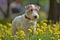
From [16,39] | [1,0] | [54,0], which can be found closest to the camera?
[16,39]

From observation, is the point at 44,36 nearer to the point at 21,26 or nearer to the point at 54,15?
the point at 21,26

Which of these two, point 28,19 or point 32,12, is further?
point 28,19

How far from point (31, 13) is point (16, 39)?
5.87 feet

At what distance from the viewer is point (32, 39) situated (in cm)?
755

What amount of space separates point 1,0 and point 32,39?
24.3 meters

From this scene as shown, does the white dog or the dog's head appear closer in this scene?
the dog's head

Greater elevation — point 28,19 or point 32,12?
point 32,12

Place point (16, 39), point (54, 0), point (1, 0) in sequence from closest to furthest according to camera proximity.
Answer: point (16, 39)
point (54, 0)
point (1, 0)

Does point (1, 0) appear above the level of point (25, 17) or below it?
below

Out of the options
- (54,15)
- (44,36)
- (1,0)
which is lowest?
(1,0)

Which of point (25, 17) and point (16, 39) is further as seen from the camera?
point (25, 17)

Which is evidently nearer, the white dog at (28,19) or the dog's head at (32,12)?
the dog's head at (32,12)

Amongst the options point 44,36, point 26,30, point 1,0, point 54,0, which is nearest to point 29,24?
point 26,30

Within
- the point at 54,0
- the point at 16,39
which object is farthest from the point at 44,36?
the point at 54,0
